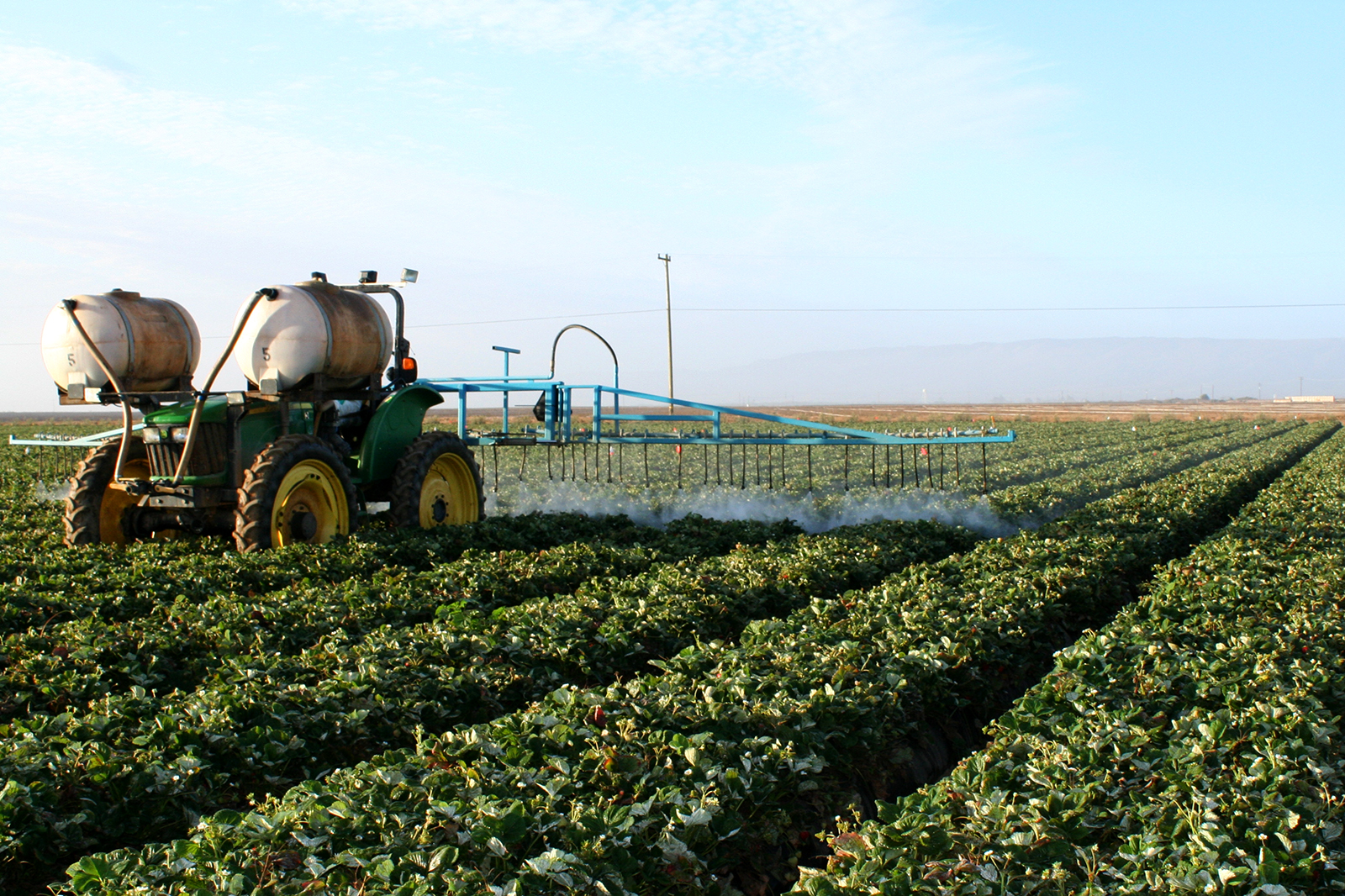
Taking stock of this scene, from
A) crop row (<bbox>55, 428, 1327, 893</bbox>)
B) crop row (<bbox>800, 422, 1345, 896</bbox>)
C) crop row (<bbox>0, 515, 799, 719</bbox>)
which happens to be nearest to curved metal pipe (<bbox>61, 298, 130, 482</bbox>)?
crop row (<bbox>0, 515, 799, 719</bbox>)

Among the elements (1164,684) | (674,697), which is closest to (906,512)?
(1164,684)

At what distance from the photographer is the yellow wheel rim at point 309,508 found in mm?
9742

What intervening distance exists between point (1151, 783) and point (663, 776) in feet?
6.83

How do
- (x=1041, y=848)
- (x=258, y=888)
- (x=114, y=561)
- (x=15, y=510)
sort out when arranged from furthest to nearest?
(x=15, y=510) < (x=114, y=561) < (x=1041, y=848) < (x=258, y=888)

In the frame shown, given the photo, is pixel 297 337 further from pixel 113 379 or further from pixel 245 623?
pixel 245 623

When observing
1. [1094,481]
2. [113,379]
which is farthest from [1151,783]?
[1094,481]

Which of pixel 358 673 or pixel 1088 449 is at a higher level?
pixel 358 673

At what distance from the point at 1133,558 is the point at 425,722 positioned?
757 centimetres

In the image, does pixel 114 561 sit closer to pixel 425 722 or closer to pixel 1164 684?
pixel 425 722

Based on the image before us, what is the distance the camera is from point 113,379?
9984 mm

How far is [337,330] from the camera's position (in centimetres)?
1065

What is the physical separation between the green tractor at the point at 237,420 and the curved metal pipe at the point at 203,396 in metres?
0.02

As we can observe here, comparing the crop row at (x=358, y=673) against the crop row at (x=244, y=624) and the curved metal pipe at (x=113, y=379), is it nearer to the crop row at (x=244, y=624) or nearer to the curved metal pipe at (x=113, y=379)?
the crop row at (x=244, y=624)

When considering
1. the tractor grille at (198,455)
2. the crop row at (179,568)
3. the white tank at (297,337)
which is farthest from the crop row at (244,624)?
the white tank at (297,337)
